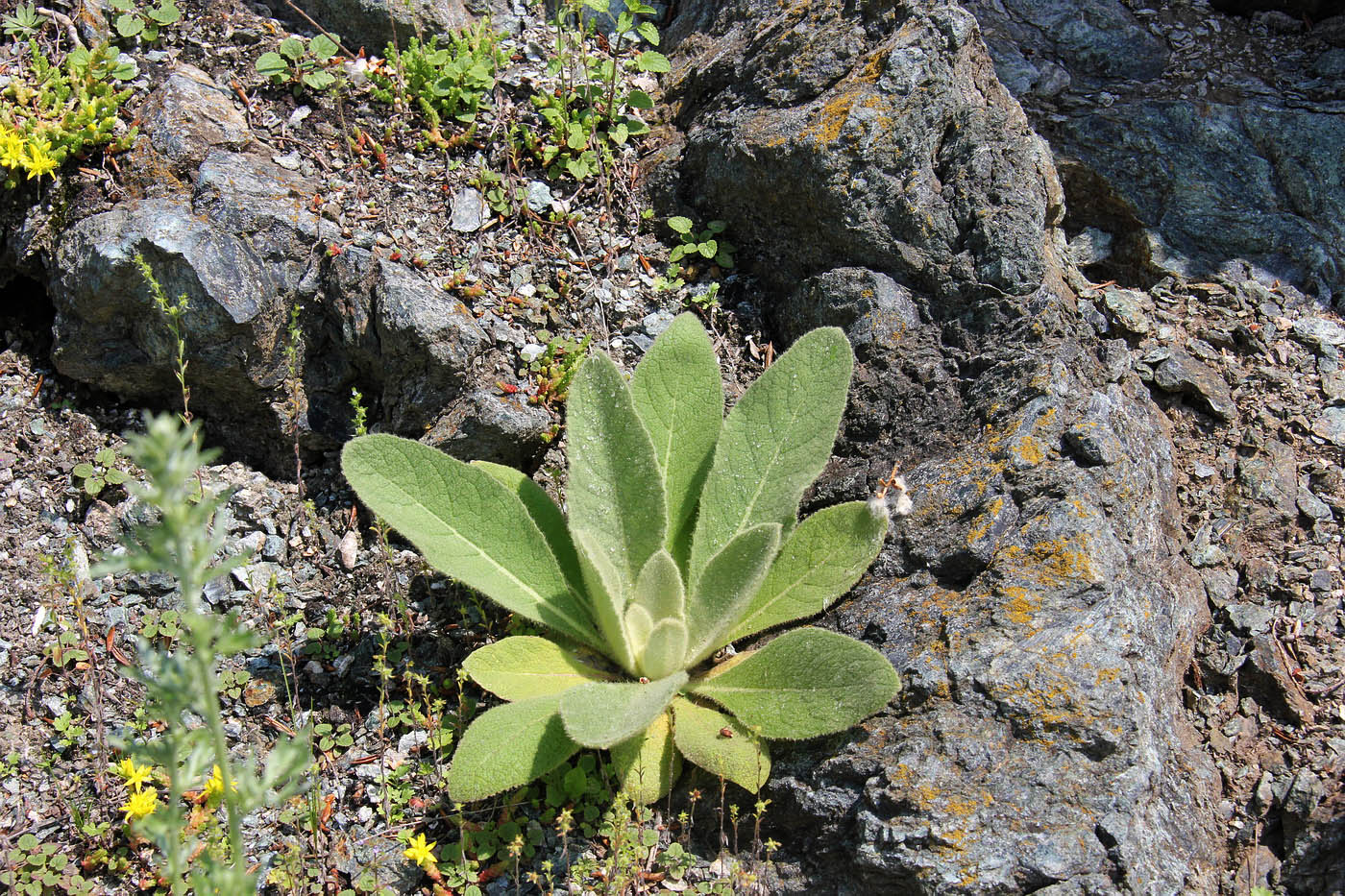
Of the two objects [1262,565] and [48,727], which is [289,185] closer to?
[48,727]

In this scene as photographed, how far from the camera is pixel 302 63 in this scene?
13.4ft

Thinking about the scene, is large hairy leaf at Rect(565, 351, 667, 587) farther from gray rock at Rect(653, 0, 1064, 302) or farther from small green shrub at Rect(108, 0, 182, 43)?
small green shrub at Rect(108, 0, 182, 43)

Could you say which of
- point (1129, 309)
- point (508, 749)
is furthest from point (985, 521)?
point (508, 749)

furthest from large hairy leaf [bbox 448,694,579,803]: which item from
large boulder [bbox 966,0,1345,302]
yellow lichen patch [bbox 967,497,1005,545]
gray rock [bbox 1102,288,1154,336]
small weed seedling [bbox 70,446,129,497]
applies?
large boulder [bbox 966,0,1345,302]

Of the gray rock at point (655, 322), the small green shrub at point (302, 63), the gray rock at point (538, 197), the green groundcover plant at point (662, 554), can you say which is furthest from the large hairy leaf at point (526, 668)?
the small green shrub at point (302, 63)

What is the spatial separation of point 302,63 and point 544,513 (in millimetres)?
2278

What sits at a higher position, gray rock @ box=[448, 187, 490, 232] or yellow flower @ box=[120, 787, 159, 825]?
gray rock @ box=[448, 187, 490, 232]

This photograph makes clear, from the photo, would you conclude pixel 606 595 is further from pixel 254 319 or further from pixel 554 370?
pixel 254 319

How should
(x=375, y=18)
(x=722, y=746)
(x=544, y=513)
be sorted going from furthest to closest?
(x=375, y=18), (x=544, y=513), (x=722, y=746)

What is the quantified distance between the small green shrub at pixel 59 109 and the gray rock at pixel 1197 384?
150 inches

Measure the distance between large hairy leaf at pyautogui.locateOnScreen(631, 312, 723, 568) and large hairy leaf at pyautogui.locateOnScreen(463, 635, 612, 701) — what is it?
0.48 m

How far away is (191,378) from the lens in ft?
11.8

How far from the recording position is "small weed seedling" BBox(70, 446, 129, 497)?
3.42 m

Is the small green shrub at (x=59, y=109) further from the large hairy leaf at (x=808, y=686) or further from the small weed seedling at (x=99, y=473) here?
the large hairy leaf at (x=808, y=686)
